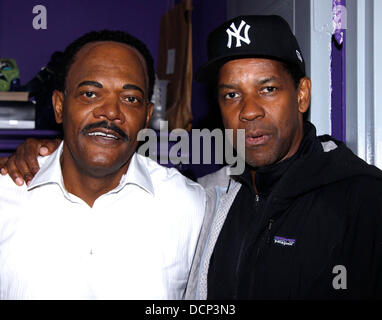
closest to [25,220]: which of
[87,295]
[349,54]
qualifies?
[87,295]

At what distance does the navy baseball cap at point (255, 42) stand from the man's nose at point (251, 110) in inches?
6.7

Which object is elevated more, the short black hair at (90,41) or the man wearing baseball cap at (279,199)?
the short black hair at (90,41)

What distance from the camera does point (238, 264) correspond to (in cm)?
136

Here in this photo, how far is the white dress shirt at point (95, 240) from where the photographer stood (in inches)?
57.4

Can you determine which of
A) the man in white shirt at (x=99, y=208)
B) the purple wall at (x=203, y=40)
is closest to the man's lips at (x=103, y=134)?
the man in white shirt at (x=99, y=208)

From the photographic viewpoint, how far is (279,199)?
134 cm

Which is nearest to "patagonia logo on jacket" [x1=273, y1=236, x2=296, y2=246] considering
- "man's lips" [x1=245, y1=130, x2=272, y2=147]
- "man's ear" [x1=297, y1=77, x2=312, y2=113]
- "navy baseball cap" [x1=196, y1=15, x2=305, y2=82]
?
"man's lips" [x1=245, y1=130, x2=272, y2=147]

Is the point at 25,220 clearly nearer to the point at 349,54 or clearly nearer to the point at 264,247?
the point at 264,247

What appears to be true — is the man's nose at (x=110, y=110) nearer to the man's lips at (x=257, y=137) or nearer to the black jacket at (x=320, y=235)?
the man's lips at (x=257, y=137)

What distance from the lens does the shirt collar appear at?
62.3 inches

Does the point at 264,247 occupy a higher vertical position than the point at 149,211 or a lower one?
lower

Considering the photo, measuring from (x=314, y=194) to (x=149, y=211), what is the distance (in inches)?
25.6

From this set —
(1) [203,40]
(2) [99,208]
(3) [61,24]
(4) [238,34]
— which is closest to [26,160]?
(2) [99,208]

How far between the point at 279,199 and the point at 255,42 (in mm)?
583
